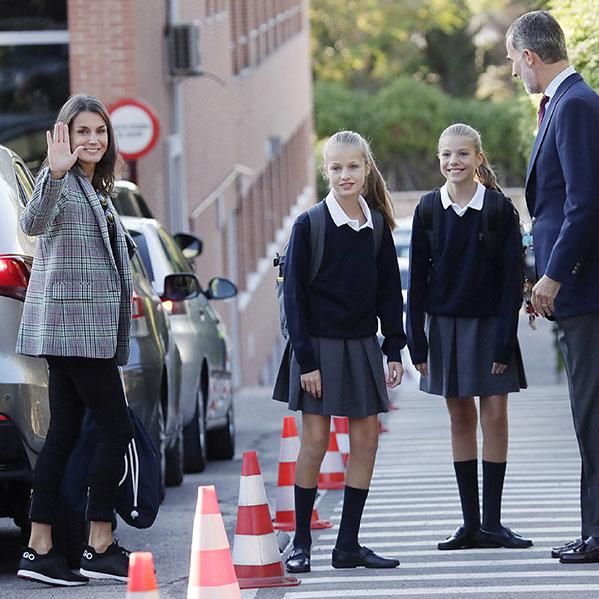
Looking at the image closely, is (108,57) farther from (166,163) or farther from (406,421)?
(406,421)

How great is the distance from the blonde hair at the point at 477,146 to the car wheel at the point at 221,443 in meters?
6.38

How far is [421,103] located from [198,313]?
2241 inches

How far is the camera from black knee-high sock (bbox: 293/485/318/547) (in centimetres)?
737

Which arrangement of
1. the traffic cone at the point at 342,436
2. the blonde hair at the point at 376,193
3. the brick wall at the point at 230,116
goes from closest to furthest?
the blonde hair at the point at 376,193 → the traffic cone at the point at 342,436 → the brick wall at the point at 230,116

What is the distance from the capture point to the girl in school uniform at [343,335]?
7.29m

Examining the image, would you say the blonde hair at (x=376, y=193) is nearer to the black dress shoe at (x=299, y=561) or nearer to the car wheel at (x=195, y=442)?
the black dress shoe at (x=299, y=561)

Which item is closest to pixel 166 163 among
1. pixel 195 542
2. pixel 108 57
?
pixel 108 57

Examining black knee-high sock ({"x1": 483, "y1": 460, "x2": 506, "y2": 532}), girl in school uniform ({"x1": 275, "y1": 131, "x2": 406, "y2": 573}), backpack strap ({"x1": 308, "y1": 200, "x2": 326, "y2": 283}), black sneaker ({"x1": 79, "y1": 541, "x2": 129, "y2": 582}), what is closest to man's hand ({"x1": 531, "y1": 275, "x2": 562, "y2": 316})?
girl in school uniform ({"x1": 275, "y1": 131, "x2": 406, "y2": 573})

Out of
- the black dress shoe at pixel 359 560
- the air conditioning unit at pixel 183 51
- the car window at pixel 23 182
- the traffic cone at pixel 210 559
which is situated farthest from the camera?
the air conditioning unit at pixel 183 51

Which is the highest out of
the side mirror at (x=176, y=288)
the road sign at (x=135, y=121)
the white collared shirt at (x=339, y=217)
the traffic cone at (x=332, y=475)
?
the road sign at (x=135, y=121)

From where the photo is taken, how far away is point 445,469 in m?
12.3

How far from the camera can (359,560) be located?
7320 mm

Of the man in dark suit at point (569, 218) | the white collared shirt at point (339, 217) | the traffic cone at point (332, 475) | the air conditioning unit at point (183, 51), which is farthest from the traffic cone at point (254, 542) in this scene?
the air conditioning unit at point (183, 51)

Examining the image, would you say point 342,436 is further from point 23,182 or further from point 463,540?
point 23,182
